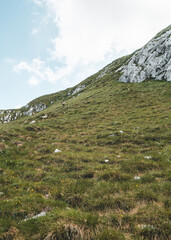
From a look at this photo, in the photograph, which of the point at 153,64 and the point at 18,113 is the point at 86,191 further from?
the point at 18,113

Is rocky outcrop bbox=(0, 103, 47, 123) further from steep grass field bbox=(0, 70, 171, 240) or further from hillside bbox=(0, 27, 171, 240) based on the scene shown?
steep grass field bbox=(0, 70, 171, 240)

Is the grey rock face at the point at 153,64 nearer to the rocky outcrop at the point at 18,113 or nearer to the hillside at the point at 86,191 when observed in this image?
the hillside at the point at 86,191

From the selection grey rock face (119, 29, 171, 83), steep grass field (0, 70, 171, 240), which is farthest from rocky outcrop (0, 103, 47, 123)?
steep grass field (0, 70, 171, 240)

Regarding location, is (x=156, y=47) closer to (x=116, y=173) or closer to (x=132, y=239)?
(x=116, y=173)

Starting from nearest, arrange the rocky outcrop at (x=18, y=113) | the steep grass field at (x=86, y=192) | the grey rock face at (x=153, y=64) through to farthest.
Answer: the steep grass field at (x=86, y=192), the grey rock face at (x=153, y=64), the rocky outcrop at (x=18, y=113)

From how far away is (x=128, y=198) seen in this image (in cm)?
576

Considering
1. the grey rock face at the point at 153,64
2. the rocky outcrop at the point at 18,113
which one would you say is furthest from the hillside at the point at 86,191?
the rocky outcrop at the point at 18,113

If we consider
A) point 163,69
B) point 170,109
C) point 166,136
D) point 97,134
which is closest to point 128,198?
point 166,136

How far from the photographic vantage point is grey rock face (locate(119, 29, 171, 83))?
4384 cm

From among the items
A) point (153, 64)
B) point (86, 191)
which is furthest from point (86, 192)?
point (153, 64)

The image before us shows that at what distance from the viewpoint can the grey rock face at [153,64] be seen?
43844 millimetres

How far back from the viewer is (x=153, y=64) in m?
48.2

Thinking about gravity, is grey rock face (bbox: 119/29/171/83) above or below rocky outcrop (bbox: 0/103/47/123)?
above

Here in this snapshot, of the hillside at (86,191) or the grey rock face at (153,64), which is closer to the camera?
the hillside at (86,191)
